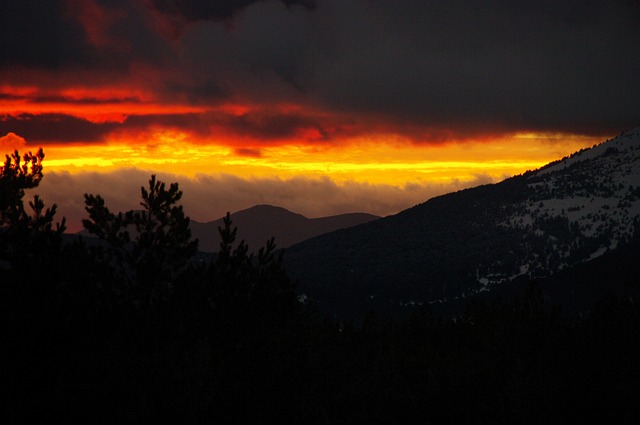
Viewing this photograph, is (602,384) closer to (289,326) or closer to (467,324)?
(289,326)

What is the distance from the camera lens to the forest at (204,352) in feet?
66.6

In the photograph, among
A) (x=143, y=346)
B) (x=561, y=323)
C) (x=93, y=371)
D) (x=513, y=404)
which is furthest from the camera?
(x=561, y=323)

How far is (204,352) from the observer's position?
2136 cm

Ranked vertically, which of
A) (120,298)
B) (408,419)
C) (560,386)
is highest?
(120,298)

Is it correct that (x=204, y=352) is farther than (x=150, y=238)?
No

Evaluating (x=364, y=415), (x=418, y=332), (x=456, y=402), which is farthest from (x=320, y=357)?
(x=418, y=332)

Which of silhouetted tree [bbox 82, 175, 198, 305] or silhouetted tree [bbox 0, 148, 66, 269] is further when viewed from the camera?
silhouetted tree [bbox 82, 175, 198, 305]

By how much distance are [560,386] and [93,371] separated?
2093 centimetres

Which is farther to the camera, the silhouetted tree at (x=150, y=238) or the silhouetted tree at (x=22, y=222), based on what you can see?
the silhouetted tree at (x=150, y=238)

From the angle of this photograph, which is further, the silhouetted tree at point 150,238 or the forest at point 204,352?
the silhouetted tree at point 150,238

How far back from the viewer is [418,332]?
75625 millimetres

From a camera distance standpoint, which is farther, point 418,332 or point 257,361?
point 418,332

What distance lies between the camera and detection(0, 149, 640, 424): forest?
20312 mm

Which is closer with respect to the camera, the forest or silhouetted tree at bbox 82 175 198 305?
the forest
